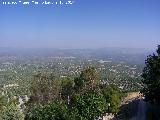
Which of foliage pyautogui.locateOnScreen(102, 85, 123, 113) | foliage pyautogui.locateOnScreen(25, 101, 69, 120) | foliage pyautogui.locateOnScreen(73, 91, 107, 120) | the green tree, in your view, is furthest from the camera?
foliage pyautogui.locateOnScreen(102, 85, 123, 113)

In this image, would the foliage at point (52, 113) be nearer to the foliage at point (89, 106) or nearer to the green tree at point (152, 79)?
the foliage at point (89, 106)

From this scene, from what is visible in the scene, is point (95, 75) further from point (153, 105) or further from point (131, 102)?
point (153, 105)

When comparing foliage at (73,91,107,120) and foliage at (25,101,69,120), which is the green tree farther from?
foliage at (25,101,69,120)

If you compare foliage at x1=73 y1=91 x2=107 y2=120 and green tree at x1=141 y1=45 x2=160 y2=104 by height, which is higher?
green tree at x1=141 y1=45 x2=160 y2=104

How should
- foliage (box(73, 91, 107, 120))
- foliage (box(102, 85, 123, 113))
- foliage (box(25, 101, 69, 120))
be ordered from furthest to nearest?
foliage (box(102, 85, 123, 113)) < foliage (box(73, 91, 107, 120)) < foliage (box(25, 101, 69, 120))

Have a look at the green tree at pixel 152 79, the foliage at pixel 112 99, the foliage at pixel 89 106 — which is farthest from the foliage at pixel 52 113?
the foliage at pixel 112 99

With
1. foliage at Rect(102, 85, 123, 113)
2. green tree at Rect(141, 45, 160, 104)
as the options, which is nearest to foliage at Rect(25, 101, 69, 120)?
green tree at Rect(141, 45, 160, 104)

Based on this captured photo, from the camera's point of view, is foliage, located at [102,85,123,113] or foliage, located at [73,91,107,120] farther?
foliage, located at [102,85,123,113]

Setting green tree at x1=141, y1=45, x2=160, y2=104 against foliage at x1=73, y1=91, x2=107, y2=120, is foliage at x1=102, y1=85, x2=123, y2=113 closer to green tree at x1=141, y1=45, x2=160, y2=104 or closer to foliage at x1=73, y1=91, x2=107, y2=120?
foliage at x1=73, y1=91, x2=107, y2=120

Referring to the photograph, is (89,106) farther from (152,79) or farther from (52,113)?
(152,79)

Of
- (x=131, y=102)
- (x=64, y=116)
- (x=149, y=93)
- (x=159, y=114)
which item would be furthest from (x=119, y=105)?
(x=64, y=116)
